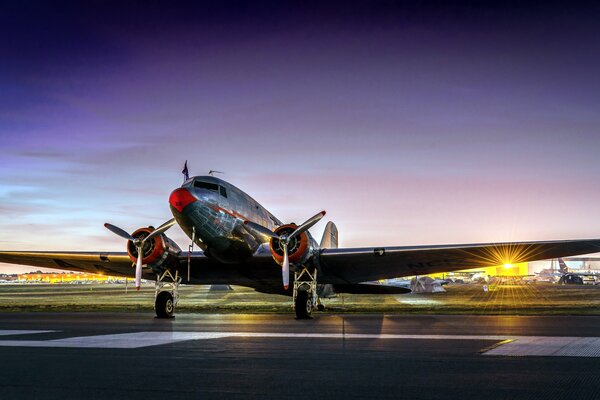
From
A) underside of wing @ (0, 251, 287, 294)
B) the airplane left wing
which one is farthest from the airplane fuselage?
the airplane left wing

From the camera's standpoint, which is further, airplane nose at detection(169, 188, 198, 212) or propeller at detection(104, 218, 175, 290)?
propeller at detection(104, 218, 175, 290)

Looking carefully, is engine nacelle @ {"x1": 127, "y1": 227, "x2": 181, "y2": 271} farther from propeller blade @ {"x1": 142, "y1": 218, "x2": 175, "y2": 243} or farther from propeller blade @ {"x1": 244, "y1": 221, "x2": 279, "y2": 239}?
propeller blade @ {"x1": 244, "y1": 221, "x2": 279, "y2": 239}

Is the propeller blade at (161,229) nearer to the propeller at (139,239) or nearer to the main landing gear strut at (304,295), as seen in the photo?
the propeller at (139,239)

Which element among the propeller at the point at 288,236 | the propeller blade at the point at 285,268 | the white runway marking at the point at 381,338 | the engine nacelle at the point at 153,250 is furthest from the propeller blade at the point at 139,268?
the white runway marking at the point at 381,338

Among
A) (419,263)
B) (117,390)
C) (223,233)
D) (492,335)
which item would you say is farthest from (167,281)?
(117,390)

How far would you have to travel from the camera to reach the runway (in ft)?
18.2

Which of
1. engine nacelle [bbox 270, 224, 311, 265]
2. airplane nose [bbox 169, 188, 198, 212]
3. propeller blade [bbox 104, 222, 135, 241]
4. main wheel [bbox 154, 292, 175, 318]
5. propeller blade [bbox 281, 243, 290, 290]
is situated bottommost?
main wheel [bbox 154, 292, 175, 318]

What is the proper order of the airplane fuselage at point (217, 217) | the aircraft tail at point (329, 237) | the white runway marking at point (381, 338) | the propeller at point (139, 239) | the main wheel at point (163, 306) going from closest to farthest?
the white runway marking at point (381, 338), the airplane fuselage at point (217, 217), the main wheel at point (163, 306), the propeller at point (139, 239), the aircraft tail at point (329, 237)

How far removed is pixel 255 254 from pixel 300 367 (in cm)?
1537

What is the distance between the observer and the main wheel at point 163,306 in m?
21.7

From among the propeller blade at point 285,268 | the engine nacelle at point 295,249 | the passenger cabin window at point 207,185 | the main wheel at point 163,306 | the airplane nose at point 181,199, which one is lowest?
the main wheel at point 163,306

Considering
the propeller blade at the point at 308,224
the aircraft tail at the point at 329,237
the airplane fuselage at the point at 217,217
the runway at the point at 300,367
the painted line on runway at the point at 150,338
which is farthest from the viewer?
the aircraft tail at the point at 329,237

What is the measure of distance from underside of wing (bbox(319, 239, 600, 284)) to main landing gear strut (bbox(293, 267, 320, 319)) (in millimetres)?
1039

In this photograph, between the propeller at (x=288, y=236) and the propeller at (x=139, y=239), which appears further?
the propeller at (x=139, y=239)
